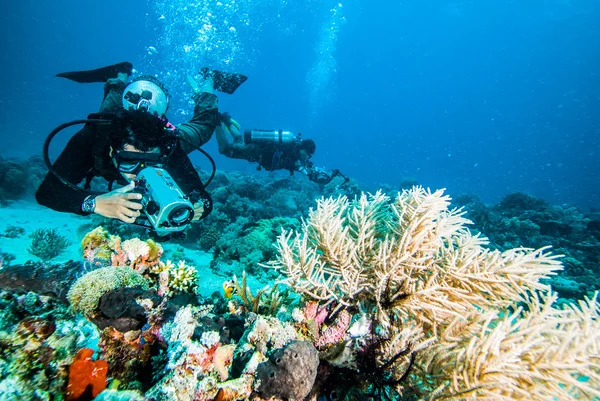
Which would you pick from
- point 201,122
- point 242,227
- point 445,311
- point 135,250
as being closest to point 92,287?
point 135,250

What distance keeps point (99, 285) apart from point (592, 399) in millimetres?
3620

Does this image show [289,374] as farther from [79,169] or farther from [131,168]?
[79,169]

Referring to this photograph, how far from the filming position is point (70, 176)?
3586 mm

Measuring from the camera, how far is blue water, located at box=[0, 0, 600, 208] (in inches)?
2579

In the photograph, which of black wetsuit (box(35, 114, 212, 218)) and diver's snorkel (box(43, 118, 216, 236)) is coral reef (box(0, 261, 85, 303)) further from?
diver's snorkel (box(43, 118, 216, 236))

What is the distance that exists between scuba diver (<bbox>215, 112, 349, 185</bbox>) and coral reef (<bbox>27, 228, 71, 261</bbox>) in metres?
6.32

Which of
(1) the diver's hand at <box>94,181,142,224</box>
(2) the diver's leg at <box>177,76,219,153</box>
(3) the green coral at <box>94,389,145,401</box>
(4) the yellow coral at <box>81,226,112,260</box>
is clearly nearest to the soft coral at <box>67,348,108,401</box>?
(3) the green coral at <box>94,389,145,401</box>

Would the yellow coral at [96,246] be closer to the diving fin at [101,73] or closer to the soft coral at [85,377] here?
the soft coral at [85,377]

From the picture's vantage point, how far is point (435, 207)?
2260 mm

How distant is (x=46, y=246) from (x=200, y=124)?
4756 millimetres

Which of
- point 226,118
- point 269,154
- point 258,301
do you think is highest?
point 226,118

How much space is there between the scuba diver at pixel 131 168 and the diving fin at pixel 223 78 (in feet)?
16.8

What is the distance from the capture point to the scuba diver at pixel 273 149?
10602 mm

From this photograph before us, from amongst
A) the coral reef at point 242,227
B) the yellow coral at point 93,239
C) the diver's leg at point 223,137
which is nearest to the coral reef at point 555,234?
the coral reef at point 242,227
